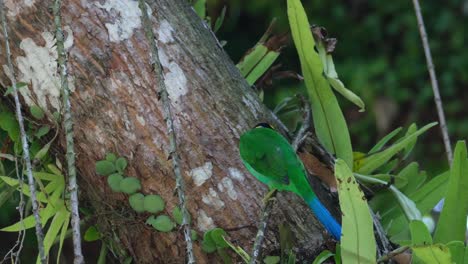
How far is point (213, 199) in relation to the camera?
1.50 meters

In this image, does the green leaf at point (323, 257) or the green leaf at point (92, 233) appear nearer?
the green leaf at point (323, 257)

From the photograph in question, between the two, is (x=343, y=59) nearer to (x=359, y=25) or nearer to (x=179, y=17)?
(x=359, y=25)

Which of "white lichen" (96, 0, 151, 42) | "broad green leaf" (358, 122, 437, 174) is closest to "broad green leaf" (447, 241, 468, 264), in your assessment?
"broad green leaf" (358, 122, 437, 174)

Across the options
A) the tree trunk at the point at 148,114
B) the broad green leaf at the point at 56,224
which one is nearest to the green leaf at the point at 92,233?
the broad green leaf at the point at 56,224

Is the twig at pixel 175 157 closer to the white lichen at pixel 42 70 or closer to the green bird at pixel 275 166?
the green bird at pixel 275 166

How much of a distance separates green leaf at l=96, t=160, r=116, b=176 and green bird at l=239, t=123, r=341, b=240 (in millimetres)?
245

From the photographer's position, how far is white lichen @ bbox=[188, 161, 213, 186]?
1500 millimetres

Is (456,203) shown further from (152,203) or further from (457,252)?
(152,203)

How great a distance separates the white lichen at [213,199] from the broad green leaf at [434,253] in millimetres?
352

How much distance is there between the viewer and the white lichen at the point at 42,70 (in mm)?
1552

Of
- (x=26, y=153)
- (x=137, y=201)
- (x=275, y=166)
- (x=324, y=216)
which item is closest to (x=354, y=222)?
(x=324, y=216)

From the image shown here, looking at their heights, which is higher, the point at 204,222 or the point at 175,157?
the point at 175,157

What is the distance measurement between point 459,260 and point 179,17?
0.69 m

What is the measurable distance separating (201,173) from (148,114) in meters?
0.14
